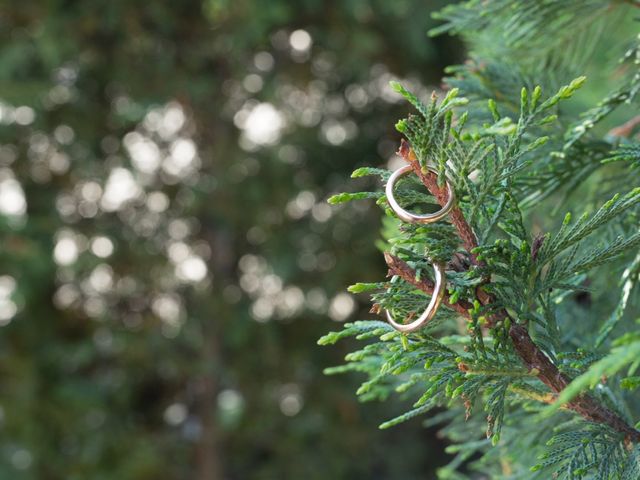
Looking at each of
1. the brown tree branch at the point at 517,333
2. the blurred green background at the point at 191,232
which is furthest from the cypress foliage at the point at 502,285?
the blurred green background at the point at 191,232

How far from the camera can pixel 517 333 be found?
59cm

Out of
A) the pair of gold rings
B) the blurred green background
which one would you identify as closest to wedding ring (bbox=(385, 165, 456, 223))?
the pair of gold rings

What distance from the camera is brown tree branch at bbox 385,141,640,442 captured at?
21.5 inches

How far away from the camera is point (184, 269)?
388 cm

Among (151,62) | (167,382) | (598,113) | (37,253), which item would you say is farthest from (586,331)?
(167,382)

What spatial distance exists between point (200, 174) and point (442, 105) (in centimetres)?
338

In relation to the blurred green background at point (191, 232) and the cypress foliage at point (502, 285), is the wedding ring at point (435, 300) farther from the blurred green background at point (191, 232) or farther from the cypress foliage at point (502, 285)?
the blurred green background at point (191, 232)

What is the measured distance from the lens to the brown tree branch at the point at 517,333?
54 centimetres

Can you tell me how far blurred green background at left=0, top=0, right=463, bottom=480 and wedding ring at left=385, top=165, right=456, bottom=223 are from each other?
287 cm

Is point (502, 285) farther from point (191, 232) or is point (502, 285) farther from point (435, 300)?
point (191, 232)

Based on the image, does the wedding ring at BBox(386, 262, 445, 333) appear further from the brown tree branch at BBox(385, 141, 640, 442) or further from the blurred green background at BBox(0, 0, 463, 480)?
the blurred green background at BBox(0, 0, 463, 480)

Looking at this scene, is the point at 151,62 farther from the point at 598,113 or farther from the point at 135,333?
the point at 598,113

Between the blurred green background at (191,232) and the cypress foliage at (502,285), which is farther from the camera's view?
the blurred green background at (191,232)

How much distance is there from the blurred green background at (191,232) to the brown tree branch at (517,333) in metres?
2.87
